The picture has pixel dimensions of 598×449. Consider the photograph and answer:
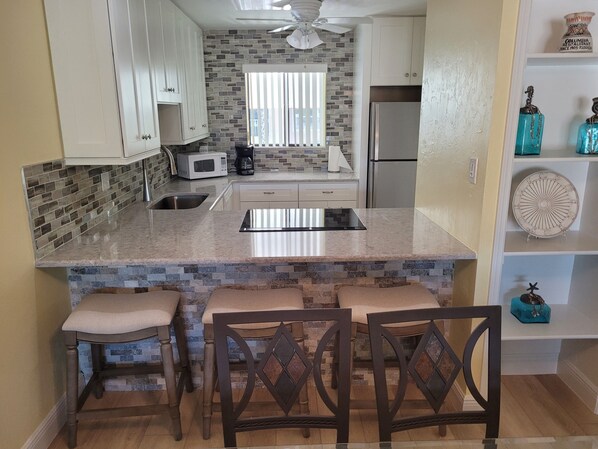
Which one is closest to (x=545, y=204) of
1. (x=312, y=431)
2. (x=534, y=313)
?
(x=534, y=313)

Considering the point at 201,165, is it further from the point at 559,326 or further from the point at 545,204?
the point at 559,326

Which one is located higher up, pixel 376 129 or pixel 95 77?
pixel 95 77

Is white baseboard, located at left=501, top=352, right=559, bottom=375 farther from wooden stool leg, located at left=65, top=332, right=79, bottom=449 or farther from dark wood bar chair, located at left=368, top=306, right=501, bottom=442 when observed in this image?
wooden stool leg, located at left=65, top=332, right=79, bottom=449

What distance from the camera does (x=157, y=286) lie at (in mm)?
2133

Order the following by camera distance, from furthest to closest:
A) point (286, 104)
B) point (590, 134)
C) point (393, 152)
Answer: point (286, 104) < point (393, 152) < point (590, 134)

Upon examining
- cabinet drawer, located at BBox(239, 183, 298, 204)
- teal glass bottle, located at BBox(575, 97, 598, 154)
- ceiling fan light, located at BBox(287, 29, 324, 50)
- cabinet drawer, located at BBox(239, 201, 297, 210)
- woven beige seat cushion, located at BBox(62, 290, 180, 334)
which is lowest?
woven beige seat cushion, located at BBox(62, 290, 180, 334)

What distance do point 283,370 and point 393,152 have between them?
9.87 ft

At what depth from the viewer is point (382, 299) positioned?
6.28 ft

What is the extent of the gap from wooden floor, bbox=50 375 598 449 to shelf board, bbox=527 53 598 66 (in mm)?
1643

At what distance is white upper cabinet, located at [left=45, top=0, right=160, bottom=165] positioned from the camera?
6.24 feet

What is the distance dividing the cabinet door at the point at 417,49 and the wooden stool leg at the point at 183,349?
2950 mm

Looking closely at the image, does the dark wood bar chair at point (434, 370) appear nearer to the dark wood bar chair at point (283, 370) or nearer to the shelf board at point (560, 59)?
the dark wood bar chair at point (283, 370)

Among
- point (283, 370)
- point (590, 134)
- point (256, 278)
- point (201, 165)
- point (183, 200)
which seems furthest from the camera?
point (201, 165)

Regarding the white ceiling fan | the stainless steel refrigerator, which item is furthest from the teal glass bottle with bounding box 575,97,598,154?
the stainless steel refrigerator
